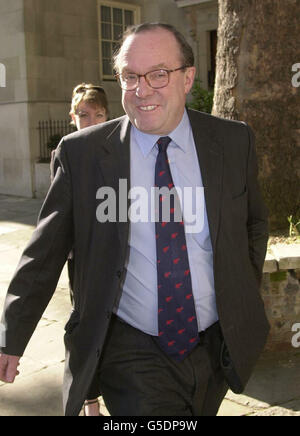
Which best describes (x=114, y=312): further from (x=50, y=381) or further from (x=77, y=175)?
(x=50, y=381)

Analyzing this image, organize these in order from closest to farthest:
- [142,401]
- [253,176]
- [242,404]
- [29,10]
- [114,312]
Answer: [142,401]
[114,312]
[253,176]
[242,404]
[29,10]

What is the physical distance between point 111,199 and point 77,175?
18 centimetres

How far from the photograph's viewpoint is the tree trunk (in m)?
5.13

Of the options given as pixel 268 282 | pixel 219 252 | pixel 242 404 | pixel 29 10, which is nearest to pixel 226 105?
pixel 268 282

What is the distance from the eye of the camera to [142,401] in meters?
2.39

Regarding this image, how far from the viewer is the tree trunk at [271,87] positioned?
16.8ft

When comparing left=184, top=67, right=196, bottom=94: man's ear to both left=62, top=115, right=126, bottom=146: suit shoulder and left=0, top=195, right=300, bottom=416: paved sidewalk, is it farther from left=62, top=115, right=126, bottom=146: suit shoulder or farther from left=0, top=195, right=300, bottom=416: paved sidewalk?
left=0, top=195, right=300, bottom=416: paved sidewalk

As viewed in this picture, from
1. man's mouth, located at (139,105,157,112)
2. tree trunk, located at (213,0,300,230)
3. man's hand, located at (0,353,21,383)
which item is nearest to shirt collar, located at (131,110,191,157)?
man's mouth, located at (139,105,157,112)

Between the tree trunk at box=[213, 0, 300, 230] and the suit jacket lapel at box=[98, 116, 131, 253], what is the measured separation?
2.78 metres

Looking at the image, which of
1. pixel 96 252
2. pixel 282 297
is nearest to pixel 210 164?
pixel 96 252

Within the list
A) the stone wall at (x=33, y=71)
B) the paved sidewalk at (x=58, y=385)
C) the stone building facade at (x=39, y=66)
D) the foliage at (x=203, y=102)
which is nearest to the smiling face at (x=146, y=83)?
the paved sidewalk at (x=58, y=385)

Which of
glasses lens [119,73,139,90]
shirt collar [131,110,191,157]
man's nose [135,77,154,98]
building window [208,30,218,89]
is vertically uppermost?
building window [208,30,218,89]

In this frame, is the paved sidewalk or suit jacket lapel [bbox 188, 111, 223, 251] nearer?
suit jacket lapel [bbox 188, 111, 223, 251]

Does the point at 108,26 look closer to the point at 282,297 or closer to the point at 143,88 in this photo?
the point at 282,297
